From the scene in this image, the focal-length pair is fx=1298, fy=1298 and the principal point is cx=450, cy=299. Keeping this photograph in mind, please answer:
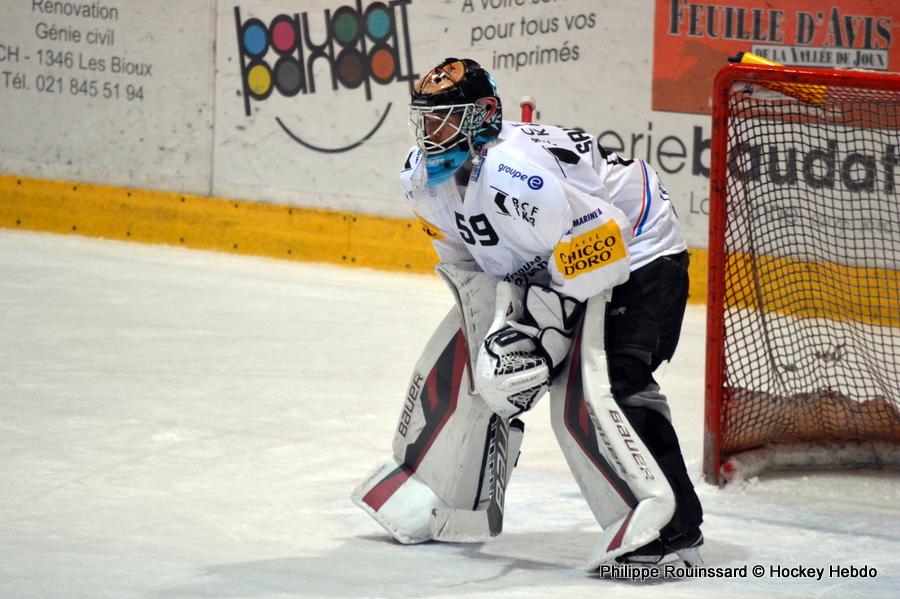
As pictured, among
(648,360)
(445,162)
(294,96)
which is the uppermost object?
(294,96)

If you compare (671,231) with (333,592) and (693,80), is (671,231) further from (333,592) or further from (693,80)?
(693,80)

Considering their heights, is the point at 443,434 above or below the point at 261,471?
above

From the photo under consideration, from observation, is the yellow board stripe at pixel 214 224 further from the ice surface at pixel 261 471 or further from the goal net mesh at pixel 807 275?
the goal net mesh at pixel 807 275

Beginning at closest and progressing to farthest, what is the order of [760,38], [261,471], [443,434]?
[443,434], [261,471], [760,38]

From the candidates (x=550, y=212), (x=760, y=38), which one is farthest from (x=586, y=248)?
(x=760, y=38)

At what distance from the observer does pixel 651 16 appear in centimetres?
602

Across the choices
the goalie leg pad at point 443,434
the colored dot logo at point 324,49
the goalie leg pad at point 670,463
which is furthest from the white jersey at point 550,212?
the colored dot logo at point 324,49

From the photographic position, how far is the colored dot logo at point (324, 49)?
6.39m

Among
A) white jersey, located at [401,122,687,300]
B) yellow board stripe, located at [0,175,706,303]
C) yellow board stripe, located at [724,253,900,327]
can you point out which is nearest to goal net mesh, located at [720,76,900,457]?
yellow board stripe, located at [724,253,900,327]

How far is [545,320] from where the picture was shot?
280 centimetres

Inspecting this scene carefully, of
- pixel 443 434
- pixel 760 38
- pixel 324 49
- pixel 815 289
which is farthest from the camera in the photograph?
pixel 324 49

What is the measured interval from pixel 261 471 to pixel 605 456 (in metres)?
1.13

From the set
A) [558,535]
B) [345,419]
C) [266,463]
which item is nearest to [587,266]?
[558,535]

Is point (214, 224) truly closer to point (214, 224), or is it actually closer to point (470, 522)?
point (214, 224)
